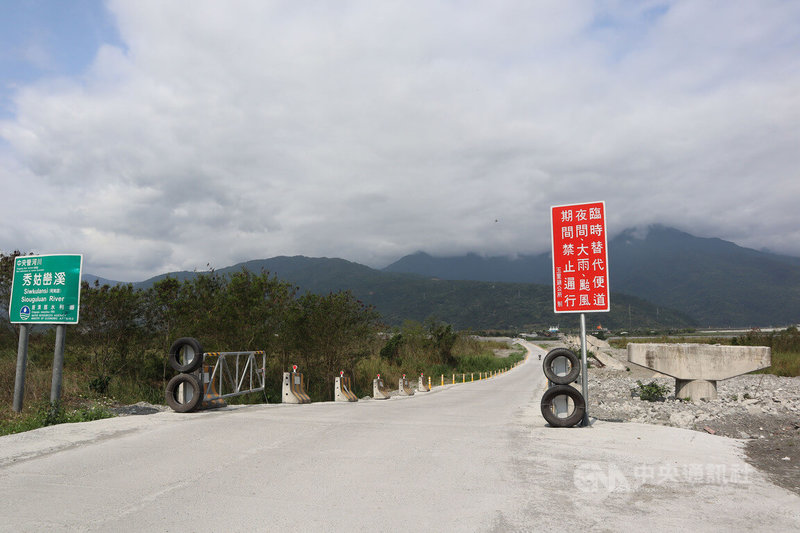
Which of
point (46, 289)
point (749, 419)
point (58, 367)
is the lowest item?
point (749, 419)

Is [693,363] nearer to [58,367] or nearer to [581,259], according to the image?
[581,259]

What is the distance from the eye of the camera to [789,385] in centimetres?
2114

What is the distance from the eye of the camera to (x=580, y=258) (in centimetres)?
1189

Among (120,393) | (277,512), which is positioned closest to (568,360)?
(277,512)

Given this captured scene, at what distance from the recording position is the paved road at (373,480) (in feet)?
17.2

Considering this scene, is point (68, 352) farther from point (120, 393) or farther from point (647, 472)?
point (647, 472)

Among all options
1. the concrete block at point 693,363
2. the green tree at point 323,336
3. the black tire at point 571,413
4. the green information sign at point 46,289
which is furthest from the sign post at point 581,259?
the green tree at point 323,336

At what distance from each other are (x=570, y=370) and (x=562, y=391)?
495mm

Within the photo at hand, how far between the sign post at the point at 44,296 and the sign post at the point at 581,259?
11015 millimetres

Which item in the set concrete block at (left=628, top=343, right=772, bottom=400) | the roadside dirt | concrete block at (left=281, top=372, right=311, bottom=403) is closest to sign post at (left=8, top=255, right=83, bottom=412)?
concrete block at (left=281, top=372, right=311, bottom=403)

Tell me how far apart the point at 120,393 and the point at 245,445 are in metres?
9.23

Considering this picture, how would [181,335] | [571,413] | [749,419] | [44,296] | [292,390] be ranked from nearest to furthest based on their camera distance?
1. [571,413]
2. [749,419]
3. [44,296]
4. [292,390]
5. [181,335]

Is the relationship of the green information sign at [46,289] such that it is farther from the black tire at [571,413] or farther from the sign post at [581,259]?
the sign post at [581,259]

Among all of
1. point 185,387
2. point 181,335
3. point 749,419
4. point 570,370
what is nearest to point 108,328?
point 181,335
